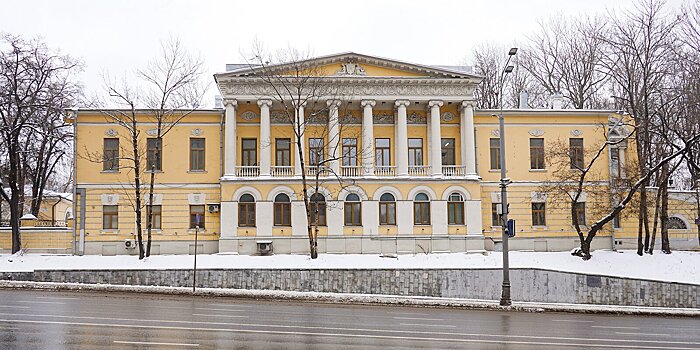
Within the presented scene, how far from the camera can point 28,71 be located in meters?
39.3

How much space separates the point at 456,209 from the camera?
4188 cm

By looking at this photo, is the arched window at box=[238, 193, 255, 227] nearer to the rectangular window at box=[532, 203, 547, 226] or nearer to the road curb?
the road curb

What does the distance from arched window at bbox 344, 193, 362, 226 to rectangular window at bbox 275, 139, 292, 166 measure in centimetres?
516

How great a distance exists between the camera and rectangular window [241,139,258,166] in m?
42.9

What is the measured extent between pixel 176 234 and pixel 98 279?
36.2ft

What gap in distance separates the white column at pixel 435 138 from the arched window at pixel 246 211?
12.2m

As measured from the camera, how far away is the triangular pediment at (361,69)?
133ft

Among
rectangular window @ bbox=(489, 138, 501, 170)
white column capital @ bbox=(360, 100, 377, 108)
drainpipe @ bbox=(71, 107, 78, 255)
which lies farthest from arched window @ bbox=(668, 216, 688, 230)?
drainpipe @ bbox=(71, 107, 78, 255)

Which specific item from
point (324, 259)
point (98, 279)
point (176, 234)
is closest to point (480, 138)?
point (324, 259)

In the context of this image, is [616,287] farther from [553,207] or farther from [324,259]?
[324,259]

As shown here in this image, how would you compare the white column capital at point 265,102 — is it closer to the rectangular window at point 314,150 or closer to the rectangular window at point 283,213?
the rectangular window at point 314,150

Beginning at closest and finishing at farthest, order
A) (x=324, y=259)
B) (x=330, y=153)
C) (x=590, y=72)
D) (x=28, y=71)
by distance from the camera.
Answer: (x=324, y=259), (x=28, y=71), (x=330, y=153), (x=590, y=72)

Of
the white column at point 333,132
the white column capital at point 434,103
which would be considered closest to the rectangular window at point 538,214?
the white column capital at point 434,103

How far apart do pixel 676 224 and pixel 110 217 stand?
1492 inches
